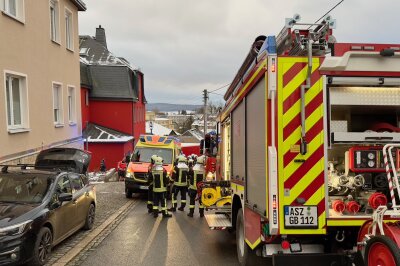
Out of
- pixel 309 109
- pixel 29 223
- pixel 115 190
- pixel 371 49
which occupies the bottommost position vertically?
pixel 115 190

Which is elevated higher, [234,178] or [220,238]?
[234,178]

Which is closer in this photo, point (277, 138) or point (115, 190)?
point (277, 138)

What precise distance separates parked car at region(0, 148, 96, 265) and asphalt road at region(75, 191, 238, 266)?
Answer: 0.68 metres

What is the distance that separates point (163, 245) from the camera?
8.05 meters

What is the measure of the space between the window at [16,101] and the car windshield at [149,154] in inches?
197

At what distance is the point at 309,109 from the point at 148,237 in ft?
17.9

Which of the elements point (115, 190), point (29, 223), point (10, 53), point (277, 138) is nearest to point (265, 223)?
point (277, 138)

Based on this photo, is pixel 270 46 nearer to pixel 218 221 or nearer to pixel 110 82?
pixel 218 221

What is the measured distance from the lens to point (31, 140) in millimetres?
13508

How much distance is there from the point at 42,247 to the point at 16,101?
767 cm

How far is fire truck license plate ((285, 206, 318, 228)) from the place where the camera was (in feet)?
14.4

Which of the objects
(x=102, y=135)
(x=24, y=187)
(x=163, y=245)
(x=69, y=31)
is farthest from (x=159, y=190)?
(x=102, y=135)

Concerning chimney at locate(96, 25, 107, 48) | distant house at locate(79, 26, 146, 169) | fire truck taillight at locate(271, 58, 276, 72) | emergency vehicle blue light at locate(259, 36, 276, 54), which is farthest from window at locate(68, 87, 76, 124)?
chimney at locate(96, 25, 107, 48)

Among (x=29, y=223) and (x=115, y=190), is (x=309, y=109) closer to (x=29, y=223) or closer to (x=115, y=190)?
(x=29, y=223)
